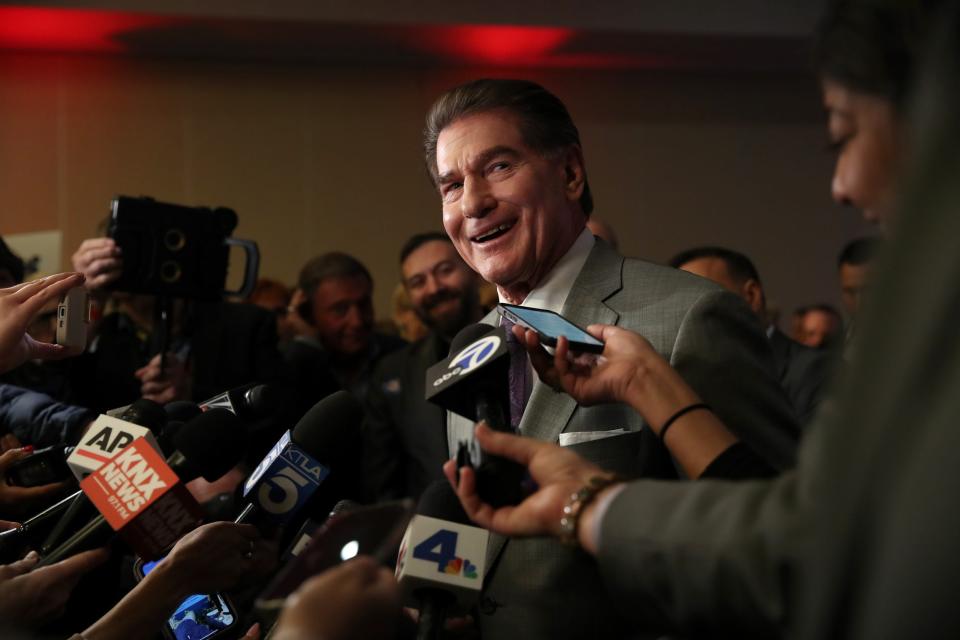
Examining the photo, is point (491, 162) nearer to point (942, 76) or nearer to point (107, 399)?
point (942, 76)

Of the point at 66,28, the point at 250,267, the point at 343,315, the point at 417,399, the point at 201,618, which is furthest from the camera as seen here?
the point at 66,28

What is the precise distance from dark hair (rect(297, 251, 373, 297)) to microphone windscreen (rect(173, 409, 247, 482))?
2736 mm

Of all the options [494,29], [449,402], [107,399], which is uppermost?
[494,29]

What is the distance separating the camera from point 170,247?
10.2 feet

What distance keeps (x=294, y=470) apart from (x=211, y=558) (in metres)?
0.17

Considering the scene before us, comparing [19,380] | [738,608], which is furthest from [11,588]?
[19,380]

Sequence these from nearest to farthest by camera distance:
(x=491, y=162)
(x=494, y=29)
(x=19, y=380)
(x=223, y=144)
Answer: (x=491, y=162)
(x=19, y=380)
(x=494, y=29)
(x=223, y=144)

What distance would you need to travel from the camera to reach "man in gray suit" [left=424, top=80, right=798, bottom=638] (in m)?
1.61

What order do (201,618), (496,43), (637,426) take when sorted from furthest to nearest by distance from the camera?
(496,43) → (201,618) → (637,426)

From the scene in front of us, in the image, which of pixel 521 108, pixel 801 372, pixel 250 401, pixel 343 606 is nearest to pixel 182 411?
pixel 250 401

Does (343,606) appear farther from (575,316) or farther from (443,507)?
(575,316)

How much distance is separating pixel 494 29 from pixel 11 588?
5259 millimetres

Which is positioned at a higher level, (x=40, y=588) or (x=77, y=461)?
(x=77, y=461)

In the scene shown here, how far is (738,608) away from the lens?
911 mm
